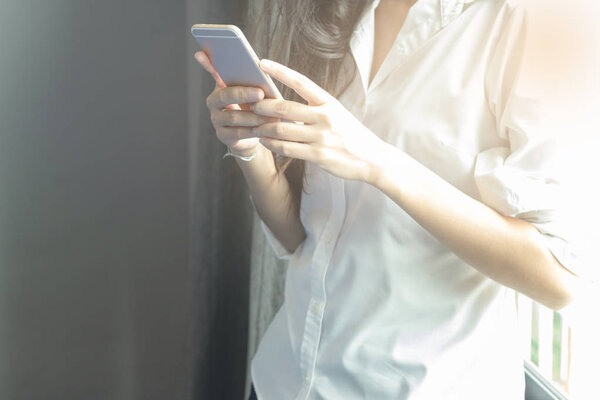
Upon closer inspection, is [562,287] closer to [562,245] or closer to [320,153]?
[562,245]

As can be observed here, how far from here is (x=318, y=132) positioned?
56 centimetres

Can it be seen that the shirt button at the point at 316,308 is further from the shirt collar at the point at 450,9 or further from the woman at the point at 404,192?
the shirt collar at the point at 450,9

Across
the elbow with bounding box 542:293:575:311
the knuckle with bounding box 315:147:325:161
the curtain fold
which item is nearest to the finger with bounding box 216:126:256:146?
the knuckle with bounding box 315:147:325:161

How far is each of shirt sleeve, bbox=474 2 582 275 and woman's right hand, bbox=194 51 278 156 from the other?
282 millimetres

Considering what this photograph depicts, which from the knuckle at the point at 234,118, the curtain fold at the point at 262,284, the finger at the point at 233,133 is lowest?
the curtain fold at the point at 262,284

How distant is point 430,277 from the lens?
70 cm

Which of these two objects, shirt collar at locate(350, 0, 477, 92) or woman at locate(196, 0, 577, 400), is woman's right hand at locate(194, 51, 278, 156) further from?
shirt collar at locate(350, 0, 477, 92)

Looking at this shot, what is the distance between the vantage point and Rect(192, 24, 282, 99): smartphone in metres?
0.51

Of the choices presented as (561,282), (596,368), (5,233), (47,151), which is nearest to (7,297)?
(5,233)

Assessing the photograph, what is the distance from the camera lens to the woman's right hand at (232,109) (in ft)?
1.93

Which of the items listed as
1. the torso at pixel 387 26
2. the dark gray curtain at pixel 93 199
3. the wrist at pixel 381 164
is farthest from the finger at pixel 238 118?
the dark gray curtain at pixel 93 199

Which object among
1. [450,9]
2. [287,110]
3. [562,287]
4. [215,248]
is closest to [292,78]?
[287,110]

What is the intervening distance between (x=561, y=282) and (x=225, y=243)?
2.73 ft

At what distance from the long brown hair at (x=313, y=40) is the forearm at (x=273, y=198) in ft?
0.08
